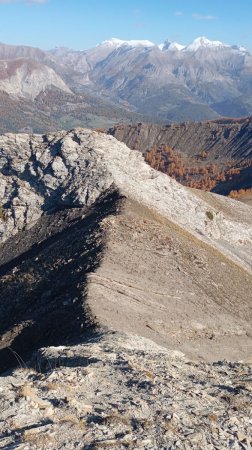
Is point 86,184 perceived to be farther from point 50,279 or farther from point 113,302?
point 113,302

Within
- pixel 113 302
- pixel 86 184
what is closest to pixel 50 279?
pixel 113 302

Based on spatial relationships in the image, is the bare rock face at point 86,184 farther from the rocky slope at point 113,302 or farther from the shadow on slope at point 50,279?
the shadow on slope at point 50,279

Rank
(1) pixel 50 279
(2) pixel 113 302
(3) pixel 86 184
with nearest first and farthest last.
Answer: (2) pixel 113 302, (1) pixel 50 279, (3) pixel 86 184

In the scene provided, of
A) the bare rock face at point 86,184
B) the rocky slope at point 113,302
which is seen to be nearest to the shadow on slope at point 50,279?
the rocky slope at point 113,302

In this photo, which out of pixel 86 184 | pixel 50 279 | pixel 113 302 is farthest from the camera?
pixel 86 184

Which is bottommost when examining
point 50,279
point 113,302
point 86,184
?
point 50,279

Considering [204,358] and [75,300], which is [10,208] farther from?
[204,358]

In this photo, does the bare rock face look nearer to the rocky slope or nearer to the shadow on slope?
the rocky slope

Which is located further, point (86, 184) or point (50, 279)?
point (86, 184)

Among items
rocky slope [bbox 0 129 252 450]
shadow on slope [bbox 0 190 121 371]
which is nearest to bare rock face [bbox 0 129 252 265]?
rocky slope [bbox 0 129 252 450]
